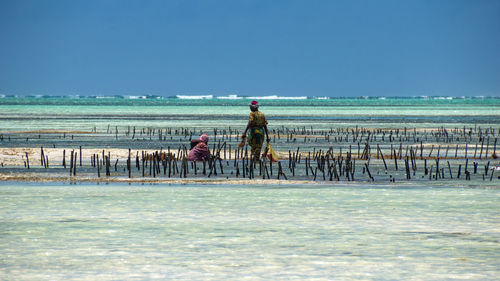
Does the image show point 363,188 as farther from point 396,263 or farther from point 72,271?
point 72,271

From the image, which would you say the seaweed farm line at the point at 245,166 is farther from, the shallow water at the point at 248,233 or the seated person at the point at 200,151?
the shallow water at the point at 248,233

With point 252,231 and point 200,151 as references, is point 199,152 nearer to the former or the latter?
point 200,151

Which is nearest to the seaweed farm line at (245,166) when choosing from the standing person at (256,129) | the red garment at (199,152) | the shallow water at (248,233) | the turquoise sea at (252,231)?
the red garment at (199,152)

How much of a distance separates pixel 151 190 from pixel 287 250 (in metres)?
7.90

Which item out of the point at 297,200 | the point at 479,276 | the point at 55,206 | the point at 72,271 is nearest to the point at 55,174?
the point at 55,206

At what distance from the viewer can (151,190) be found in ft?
63.2

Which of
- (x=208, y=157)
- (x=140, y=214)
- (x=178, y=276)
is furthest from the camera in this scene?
(x=208, y=157)

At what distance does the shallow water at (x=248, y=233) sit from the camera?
34.7 ft

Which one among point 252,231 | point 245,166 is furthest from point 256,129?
point 252,231

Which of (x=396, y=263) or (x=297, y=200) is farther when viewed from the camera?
(x=297, y=200)

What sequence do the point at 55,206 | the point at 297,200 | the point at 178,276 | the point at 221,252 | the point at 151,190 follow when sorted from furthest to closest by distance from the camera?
1. the point at 151,190
2. the point at 297,200
3. the point at 55,206
4. the point at 221,252
5. the point at 178,276

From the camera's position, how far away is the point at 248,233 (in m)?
Result: 13.4

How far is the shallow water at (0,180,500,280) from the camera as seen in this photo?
34.7 feet

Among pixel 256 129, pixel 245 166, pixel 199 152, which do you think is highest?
pixel 256 129
